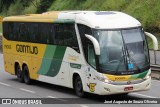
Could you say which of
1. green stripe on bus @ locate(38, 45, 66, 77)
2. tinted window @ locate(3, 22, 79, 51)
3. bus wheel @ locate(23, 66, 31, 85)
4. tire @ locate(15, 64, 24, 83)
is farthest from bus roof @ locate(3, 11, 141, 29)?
tire @ locate(15, 64, 24, 83)

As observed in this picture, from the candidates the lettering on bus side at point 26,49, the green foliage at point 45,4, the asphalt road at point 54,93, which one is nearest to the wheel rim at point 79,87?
the asphalt road at point 54,93

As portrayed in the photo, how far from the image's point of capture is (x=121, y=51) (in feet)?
52.4

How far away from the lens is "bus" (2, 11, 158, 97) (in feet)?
51.7

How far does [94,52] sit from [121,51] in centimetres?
88

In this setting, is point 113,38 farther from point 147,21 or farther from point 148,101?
point 147,21

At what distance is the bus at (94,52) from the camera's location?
15.8 metres

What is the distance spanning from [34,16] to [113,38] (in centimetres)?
661

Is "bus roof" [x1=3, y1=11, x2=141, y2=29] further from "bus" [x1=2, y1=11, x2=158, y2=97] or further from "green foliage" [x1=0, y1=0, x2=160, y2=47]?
"green foliage" [x1=0, y1=0, x2=160, y2=47]

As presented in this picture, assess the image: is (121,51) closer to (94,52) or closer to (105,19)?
(94,52)

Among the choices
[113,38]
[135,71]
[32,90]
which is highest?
[113,38]

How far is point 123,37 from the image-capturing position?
16.2 meters

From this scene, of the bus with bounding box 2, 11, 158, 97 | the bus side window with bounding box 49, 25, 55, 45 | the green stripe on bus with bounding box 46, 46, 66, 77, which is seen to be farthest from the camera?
the bus side window with bounding box 49, 25, 55, 45

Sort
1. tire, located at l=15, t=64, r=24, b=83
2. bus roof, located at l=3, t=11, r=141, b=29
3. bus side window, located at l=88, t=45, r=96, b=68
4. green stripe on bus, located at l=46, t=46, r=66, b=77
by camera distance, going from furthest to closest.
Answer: tire, located at l=15, t=64, r=24, b=83 → green stripe on bus, located at l=46, t=46, r=66, b=77 → bus roof, located at l=3, t=11, r=141, b=29 → bus side window, located at l=88, t=45, r=96, b=68

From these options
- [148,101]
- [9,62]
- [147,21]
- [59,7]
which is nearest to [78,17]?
[148,101]
